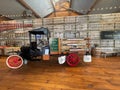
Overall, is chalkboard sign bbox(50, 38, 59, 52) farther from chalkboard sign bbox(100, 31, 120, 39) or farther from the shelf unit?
chalkboard sign bbox(100, 31, 120, 39)

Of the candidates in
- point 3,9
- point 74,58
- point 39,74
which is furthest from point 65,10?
point 39,74

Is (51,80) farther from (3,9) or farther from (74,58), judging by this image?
(3,9)

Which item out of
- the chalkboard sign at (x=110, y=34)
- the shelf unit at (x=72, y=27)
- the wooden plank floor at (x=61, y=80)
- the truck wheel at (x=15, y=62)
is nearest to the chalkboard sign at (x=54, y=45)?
the wooden plank floor at (x=61, y=80)

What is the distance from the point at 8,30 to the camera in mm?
5633

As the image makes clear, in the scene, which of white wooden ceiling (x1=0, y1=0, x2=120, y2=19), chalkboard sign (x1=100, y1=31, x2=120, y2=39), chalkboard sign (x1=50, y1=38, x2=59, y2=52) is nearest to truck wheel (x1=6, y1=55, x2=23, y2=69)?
chalkboard sign (x1=50, y1=38, x2=59, y2=52)

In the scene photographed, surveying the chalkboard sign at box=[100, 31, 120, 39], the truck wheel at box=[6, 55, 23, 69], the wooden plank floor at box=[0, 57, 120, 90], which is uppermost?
the chalkboard sign at box=[100, 31, 120, 39]

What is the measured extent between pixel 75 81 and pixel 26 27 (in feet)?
12.1

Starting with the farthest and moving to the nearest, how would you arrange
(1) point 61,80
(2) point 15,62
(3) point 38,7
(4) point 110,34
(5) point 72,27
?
(3) point 38,7 < (5) point 72,27 < (4) point 110,34 < (2) point 15,62 < (1) point 61,80

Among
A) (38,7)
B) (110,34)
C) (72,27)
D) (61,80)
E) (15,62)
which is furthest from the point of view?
(38,7)

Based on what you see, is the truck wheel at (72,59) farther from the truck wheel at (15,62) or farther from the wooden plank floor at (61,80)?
the truck wheel at (15,62)

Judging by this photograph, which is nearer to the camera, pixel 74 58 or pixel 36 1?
pixel 74 58

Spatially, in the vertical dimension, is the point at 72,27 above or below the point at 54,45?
above

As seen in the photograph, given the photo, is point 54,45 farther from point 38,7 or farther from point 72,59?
point 38,7

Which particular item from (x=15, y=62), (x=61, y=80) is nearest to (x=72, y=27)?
(x=15, y=62)
